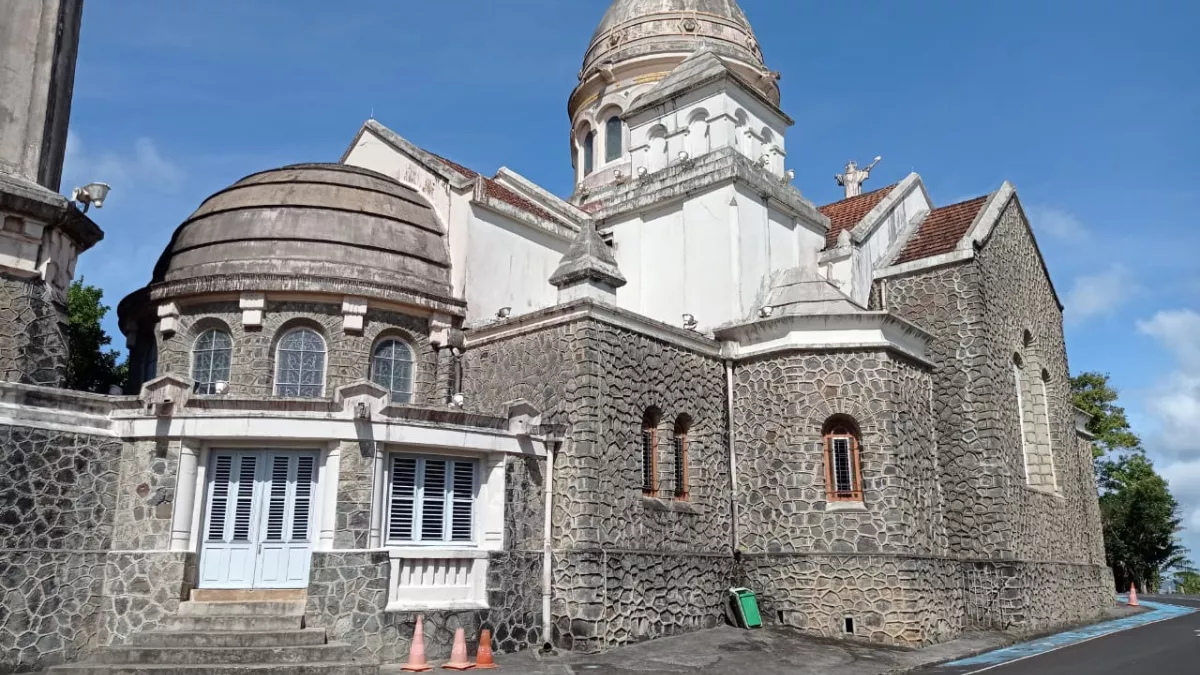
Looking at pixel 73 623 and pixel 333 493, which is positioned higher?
pixel 333 493

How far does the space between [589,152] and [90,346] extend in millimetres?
14931

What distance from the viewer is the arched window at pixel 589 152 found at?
28188mm

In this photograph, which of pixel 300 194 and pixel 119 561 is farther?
pixel 300 194

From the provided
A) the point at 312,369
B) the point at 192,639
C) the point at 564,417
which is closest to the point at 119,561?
the point at 192,639

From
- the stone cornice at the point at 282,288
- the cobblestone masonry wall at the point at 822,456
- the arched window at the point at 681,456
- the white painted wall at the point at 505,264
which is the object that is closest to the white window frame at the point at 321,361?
the stone cornice at the point at 282,288

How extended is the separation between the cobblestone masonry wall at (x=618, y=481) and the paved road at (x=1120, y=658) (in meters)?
4.34

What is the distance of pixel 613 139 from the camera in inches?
1088

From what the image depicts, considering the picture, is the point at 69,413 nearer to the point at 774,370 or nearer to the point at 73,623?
the point at 73,623

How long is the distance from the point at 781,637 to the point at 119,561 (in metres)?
10.5

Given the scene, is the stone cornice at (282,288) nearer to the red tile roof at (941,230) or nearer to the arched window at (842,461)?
the arched window at (842,461)

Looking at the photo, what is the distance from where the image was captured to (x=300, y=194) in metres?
17.9

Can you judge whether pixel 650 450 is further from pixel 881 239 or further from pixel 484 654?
pixel 881 239

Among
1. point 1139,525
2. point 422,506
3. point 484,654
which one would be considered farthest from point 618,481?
point 1139,525

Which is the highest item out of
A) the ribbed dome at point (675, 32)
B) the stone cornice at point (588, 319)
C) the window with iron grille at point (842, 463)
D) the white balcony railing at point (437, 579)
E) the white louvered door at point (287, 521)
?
the ribbed dome at point (675, 32)
